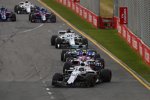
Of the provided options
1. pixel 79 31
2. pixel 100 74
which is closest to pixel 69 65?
pixel 100 74

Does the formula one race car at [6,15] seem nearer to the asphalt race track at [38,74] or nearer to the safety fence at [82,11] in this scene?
the asphalt race track at [38,74]

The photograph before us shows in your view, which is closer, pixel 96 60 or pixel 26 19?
→ pixel 96 60

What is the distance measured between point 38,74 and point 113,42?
56.2 feet

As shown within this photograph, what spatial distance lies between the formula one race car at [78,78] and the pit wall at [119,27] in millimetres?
8554

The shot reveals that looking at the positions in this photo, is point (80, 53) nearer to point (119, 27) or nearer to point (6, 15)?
point (119, 27)

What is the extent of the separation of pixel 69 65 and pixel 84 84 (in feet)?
9.80

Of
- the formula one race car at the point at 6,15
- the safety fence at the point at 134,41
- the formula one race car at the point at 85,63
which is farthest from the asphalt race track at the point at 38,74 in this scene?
the formula one race car at the point at 6,15

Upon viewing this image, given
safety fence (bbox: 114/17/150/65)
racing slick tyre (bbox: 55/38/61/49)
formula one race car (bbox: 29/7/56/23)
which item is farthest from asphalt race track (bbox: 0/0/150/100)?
formula one race car (bbox: 29/7/56/23)

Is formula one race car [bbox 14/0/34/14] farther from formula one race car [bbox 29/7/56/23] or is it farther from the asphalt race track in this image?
the asphalt race track

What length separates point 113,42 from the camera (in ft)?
182

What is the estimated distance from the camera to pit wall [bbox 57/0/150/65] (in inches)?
1775

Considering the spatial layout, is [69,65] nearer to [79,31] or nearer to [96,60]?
[96,60]

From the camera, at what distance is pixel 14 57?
46.3 metres

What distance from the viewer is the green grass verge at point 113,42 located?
42.8 m
